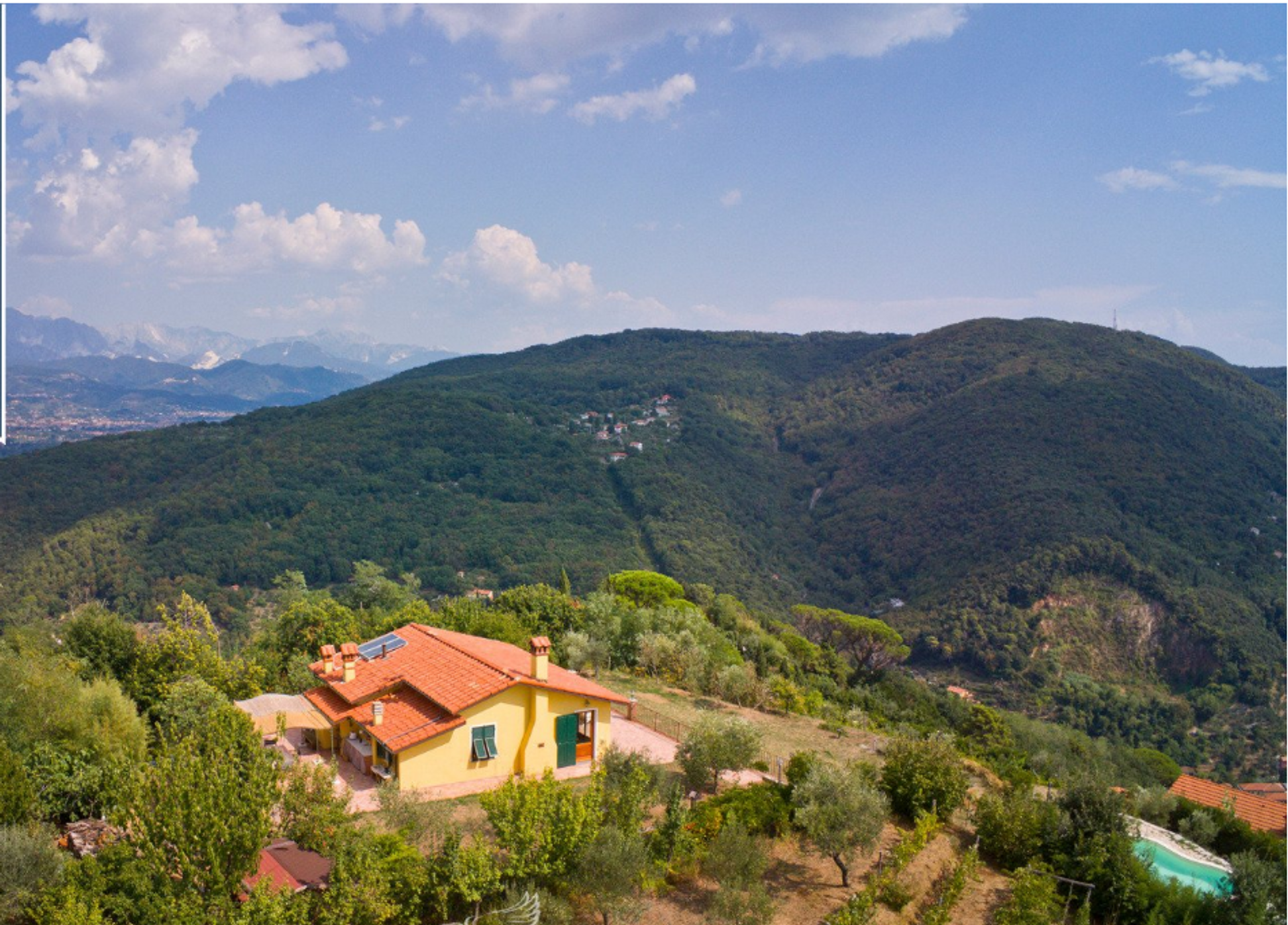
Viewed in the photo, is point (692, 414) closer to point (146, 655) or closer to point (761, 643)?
point (761, 643)

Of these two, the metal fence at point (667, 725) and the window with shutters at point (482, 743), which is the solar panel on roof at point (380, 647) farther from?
the metal fence at point (667, 725)

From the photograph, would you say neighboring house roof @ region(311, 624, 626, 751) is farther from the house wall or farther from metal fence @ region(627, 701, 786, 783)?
metal fence @ region(627, 701, 786, 783)

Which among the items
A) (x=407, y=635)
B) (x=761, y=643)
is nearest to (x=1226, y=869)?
(x=407, y=635)

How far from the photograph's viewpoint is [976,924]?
13.9 metres

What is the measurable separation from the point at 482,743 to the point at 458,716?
89 cm

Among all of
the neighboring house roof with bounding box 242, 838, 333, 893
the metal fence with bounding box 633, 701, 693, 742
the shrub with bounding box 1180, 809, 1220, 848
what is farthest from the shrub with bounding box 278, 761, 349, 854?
the shrub with bounding box 1180, 809, 1220, 848

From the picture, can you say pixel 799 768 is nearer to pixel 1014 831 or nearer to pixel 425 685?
pixel 1014 831

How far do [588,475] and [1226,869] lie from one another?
88902mm

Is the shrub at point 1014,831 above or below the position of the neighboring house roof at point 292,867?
below

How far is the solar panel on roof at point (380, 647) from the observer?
22062 mm

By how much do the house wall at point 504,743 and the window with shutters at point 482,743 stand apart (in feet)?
0.25

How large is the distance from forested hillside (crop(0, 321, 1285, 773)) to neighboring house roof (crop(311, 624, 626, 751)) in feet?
168

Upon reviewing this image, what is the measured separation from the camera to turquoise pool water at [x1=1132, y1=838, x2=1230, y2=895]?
16.6 meters

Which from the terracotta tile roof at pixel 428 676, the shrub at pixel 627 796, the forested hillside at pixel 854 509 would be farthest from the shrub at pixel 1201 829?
the forested hillside at pixel 854 509
